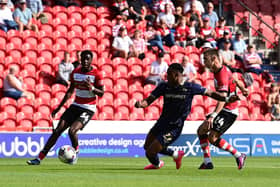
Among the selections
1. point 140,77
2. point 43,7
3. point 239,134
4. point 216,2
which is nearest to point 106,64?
point 140,77

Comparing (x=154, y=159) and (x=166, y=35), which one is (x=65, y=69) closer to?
(x=166, y=35)

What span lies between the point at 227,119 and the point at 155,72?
377 inches

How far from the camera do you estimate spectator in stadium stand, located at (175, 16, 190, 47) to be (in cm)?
2595

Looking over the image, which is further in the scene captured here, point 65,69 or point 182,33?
point 182,33

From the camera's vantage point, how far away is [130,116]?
22859 mm

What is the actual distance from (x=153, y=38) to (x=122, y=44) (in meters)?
1.43

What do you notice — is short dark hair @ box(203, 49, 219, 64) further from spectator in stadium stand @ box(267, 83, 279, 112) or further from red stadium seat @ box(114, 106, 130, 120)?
spectator in stadium stand @ box(267, 83, 279, 112)

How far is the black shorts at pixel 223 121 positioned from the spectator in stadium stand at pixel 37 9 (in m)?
11.9

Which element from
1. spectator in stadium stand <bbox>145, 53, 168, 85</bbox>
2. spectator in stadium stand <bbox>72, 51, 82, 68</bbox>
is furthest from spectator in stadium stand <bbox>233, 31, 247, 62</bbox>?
spectator in stadium stand <bbox>72, 51, 82, 68</bbox>

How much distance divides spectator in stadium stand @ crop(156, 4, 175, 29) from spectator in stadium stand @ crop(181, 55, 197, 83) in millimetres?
2503

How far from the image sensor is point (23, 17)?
23.8 metres

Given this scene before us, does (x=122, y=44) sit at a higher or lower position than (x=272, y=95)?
higher

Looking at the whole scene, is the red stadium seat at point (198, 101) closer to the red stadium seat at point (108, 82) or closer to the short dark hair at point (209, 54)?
the red stadium seat at point (108, 82)

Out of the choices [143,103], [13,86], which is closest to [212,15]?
[13,86]
